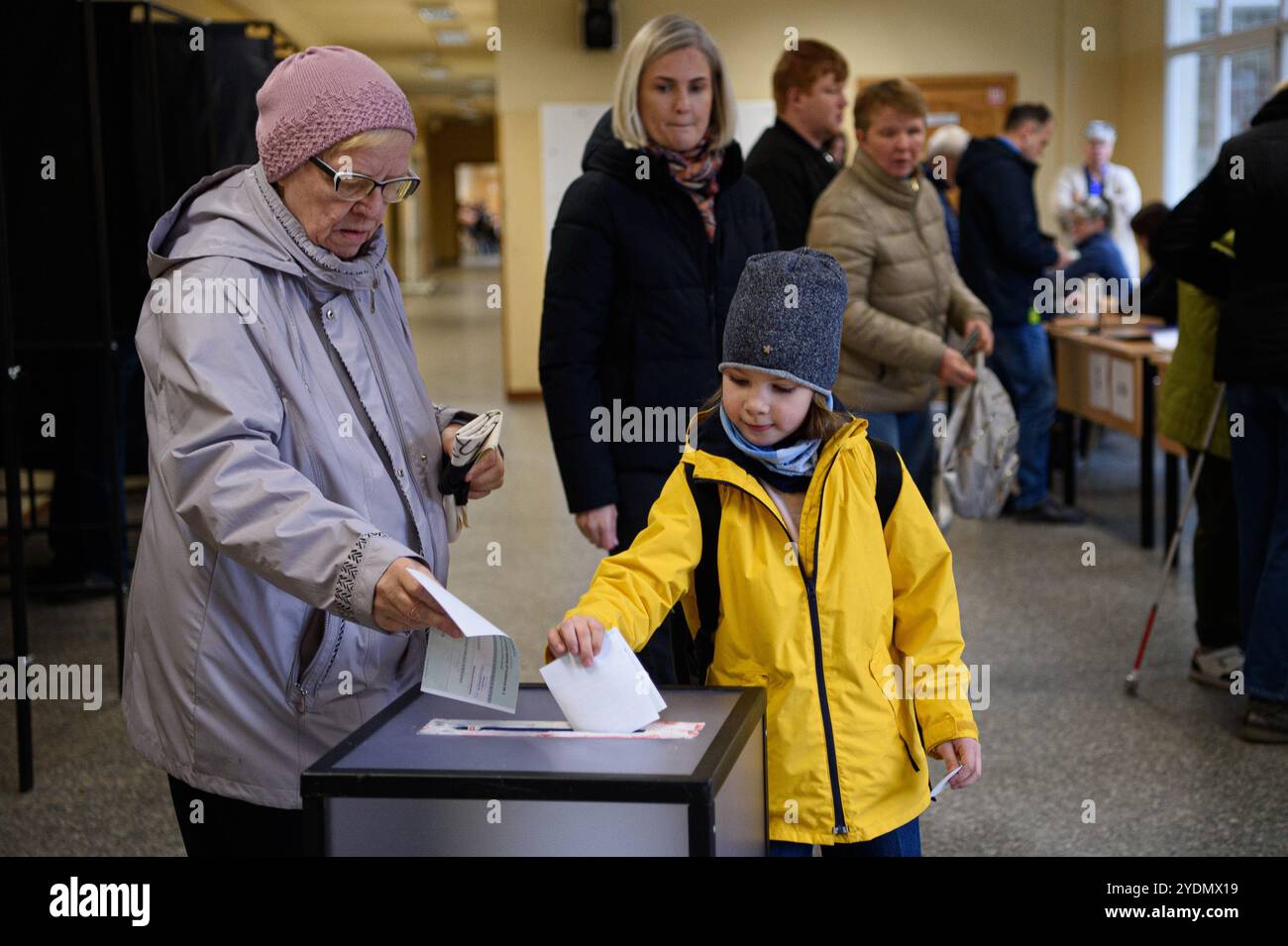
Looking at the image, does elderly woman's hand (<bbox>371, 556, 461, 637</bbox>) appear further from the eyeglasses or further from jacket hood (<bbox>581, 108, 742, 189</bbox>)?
jacket hood (<bbox>581, 108, 742, 189</bbox>)

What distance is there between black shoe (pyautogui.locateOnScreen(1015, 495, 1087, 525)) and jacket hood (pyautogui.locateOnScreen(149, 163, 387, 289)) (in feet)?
17.5

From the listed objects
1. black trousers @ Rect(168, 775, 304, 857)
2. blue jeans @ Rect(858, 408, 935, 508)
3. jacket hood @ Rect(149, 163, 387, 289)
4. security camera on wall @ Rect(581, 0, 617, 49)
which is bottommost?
black trousers @ Rect(168, 775, 304, 857)

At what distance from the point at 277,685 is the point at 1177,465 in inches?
193

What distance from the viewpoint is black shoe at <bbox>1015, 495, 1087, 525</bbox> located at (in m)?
6.62

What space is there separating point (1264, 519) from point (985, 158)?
316 cm

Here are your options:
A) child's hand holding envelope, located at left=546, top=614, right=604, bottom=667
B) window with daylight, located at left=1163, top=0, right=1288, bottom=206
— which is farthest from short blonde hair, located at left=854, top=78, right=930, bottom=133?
window with daylight, located at left=1163, top=0, right=1288, bottom=206

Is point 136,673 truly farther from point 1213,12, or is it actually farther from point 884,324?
point 1213,12

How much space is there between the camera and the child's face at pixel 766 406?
193cm

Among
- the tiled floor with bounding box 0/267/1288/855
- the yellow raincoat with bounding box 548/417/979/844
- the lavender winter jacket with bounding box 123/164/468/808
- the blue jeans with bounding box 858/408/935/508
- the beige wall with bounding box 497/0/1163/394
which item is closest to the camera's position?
the lavender winter jacket with bounding box 123/164/468/808

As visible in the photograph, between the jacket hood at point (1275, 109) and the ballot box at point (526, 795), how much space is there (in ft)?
9.76

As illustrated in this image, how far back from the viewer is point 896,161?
384 cm

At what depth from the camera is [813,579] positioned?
1.90m

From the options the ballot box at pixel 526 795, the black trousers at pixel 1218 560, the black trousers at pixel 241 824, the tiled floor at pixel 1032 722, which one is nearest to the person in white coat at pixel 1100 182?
the tiled floor at pixel 1032 722

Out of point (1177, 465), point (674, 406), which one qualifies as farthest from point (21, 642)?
point (1177, 465)
